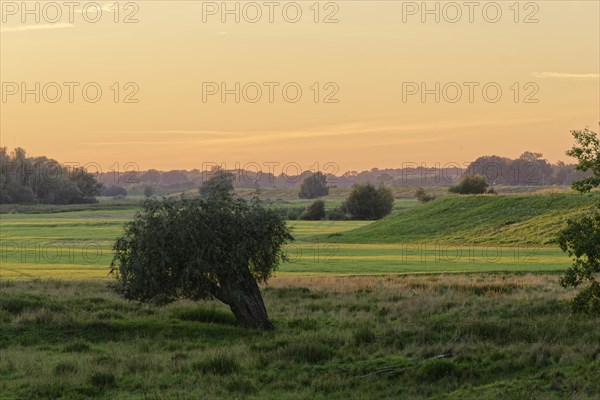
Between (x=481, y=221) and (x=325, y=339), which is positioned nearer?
(x=325, y=339)

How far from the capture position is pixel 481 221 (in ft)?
319

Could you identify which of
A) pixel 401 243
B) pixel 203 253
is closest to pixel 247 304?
pixel 203 253

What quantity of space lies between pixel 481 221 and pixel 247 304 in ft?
231

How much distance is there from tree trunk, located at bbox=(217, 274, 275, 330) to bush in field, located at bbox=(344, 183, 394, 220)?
119285 millimetres

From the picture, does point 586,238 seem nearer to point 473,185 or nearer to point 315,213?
point 473,185

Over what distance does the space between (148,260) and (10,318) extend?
5.77 metres

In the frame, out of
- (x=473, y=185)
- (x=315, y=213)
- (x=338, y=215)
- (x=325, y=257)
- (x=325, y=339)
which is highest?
(x=473, y=185)

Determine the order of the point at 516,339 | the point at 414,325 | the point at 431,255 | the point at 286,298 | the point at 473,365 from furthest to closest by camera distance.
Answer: the point at 431,255, the point at 286,298, the point at 414,325, the point at 516,339, the point at 473,365

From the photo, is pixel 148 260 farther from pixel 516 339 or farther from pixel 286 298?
pixel 516 339

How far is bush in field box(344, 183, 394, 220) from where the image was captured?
5955 inches

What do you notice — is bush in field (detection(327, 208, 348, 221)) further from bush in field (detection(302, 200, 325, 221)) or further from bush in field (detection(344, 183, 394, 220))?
bush in field (detection(302, 200, 325, 221))

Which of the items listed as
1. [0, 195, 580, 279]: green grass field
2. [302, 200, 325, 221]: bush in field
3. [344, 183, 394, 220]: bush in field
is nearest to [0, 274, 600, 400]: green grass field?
[0, 195, 580, 279]: green grass field

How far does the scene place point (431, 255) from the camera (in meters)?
70.8

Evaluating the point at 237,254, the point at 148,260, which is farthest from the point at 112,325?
the point at 237,254
